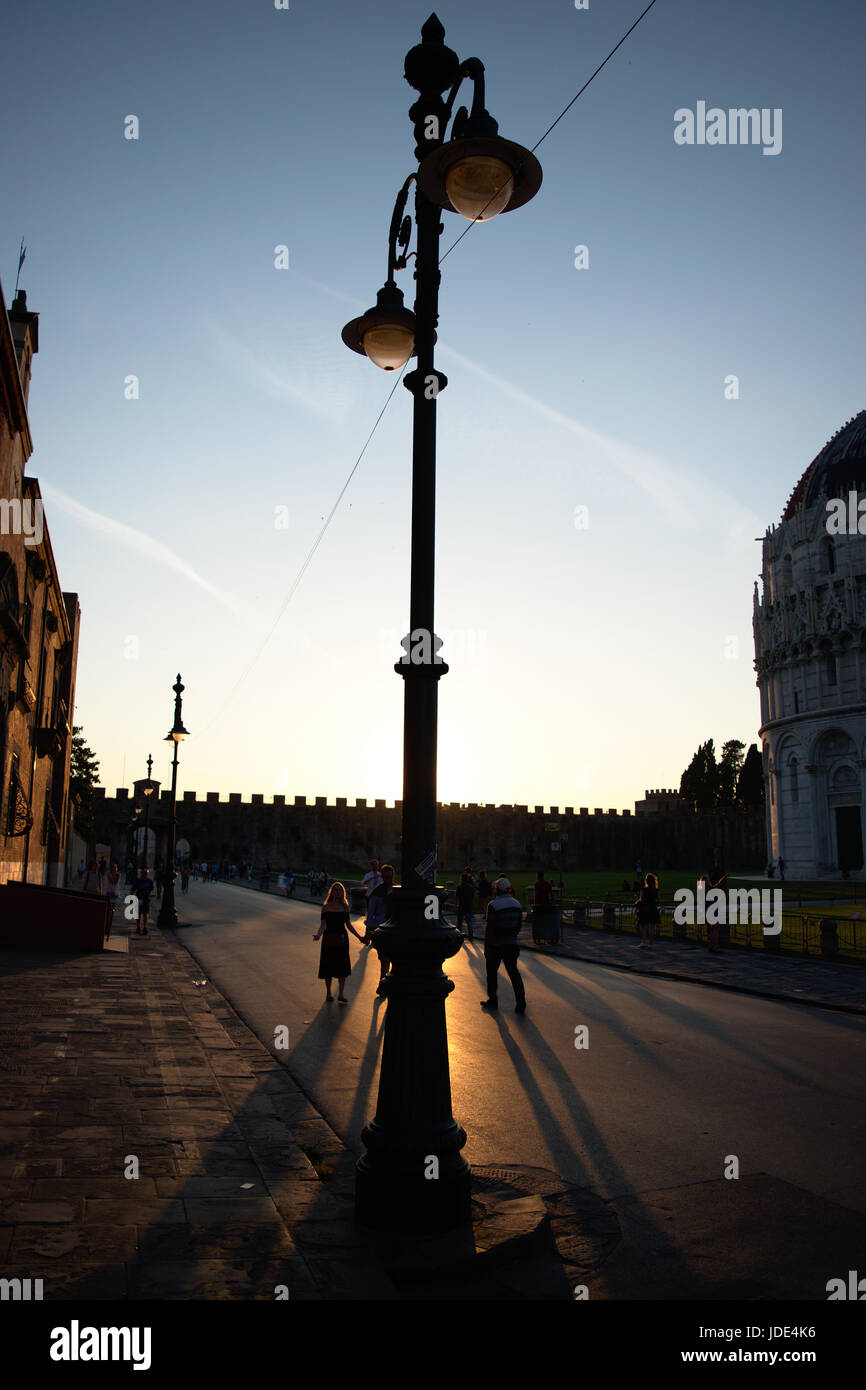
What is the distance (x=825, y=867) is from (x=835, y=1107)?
158 ft

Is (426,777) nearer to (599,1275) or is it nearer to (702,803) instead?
(599,1275)

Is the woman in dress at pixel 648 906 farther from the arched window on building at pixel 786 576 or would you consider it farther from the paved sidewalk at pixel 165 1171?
the arched window on building at pixel 786 576

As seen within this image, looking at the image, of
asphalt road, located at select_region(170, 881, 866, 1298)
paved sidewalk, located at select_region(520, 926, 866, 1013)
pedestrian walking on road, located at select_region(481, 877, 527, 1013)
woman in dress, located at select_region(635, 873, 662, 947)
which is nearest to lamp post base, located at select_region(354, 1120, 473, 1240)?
asphalt road, located at select_region(170, 881, 866, 1298)

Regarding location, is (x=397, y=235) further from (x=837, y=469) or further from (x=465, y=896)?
(x=837, y=469)

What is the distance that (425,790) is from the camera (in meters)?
4.91

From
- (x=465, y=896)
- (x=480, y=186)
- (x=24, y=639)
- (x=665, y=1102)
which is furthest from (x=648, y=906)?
(x=480, y=186)

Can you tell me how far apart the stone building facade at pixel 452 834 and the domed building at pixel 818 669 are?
29624mm

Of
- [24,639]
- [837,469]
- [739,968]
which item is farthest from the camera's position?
[837,469]

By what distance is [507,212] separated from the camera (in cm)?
534

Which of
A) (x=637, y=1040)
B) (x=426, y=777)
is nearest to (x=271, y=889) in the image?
(x=637, y=1040)

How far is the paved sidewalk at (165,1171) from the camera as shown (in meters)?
3.83

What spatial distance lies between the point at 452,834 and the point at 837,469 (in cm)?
4603

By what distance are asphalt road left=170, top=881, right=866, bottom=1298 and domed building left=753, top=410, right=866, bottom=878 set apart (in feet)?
134

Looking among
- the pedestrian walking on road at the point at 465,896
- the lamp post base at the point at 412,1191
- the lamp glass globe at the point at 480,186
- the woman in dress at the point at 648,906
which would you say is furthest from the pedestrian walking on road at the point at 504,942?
the pedestrian walking on road at the point at 465,896
